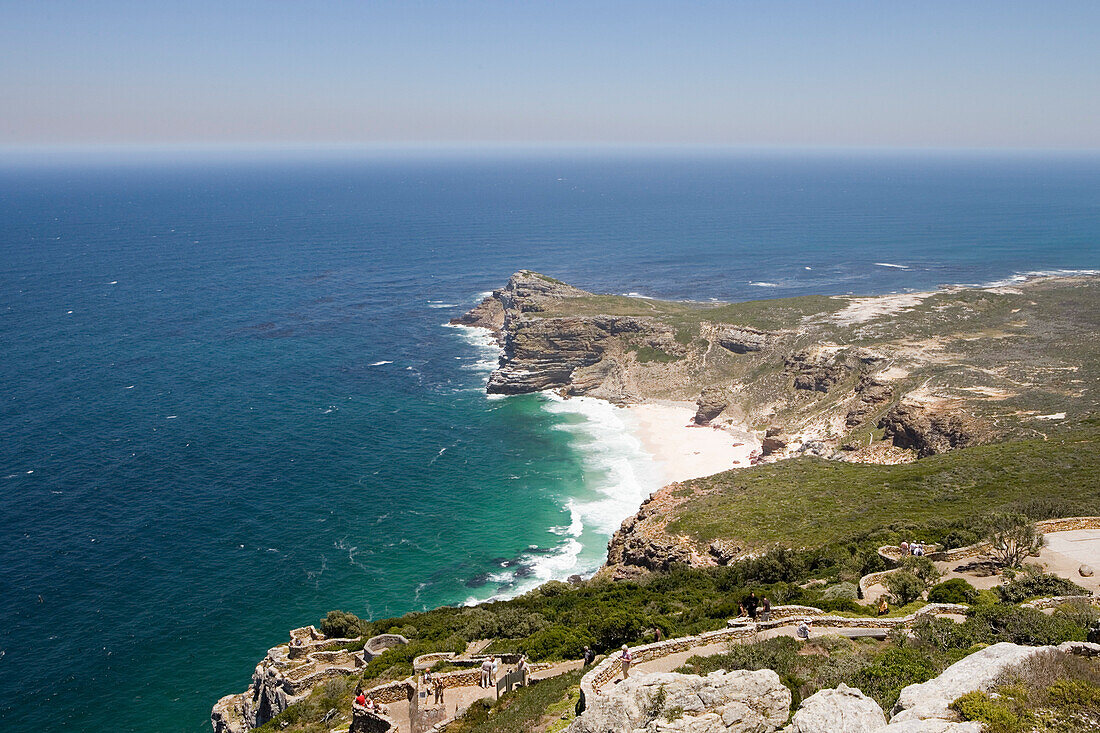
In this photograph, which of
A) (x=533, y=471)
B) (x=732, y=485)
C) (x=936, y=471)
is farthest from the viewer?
(x=533, y=471)

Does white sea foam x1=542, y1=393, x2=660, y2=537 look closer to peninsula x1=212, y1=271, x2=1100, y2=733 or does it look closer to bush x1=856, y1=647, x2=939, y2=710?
peninsula x1=212, y1=271, x2=1100, y2=733

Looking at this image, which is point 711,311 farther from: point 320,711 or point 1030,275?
point 320,711

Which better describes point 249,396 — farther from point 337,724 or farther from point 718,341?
point 337,724

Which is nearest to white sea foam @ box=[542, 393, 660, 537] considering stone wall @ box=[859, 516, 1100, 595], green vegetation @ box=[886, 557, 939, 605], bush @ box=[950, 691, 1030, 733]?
stone wall @ box=[859, 516, 1100, 595]

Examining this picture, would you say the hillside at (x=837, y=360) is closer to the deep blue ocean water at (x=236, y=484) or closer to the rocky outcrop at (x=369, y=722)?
the deep blue ocean water at (x=236, y=484)

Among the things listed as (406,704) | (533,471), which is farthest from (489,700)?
(533,471)

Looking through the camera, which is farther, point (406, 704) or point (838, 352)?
point (838, 352)
